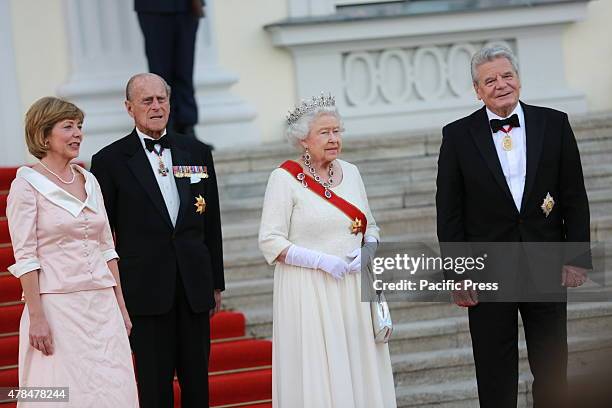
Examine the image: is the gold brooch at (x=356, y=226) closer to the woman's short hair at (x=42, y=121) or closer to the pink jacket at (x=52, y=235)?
the pink jacket at (x=52, y=235)

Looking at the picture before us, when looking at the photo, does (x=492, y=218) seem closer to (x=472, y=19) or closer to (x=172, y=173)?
(x=172, y=173)

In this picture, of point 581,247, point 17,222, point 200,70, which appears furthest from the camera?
point 200,70

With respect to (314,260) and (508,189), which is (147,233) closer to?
(314,260)

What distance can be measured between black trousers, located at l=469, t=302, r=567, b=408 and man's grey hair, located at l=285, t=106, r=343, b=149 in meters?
1.08

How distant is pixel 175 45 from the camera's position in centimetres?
786

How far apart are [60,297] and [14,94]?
150 inches

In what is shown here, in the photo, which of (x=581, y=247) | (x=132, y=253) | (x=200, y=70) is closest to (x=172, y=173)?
(x=132, y=253)

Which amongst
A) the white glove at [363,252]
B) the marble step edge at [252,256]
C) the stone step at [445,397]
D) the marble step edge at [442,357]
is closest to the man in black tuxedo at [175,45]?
the marble step edge at [252,256]

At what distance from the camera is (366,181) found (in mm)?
7875

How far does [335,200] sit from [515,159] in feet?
2.70

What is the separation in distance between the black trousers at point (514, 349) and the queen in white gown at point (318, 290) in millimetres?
451

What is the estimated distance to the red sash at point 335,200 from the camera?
5.26 metres

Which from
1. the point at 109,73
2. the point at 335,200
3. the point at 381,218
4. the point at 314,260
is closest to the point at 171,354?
the point at 314,260

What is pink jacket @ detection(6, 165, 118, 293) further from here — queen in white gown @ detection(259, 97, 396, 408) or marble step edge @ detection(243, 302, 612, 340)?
marble step edge @ detection(243, 302, 612, 340)
